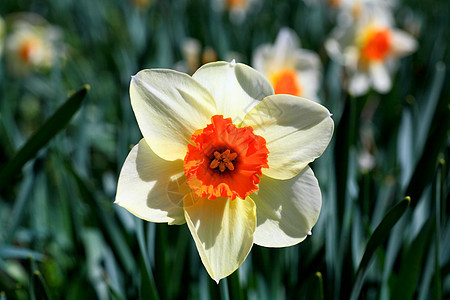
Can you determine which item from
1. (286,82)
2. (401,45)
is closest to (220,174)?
(286,82)

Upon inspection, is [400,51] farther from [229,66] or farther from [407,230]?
[229,66]

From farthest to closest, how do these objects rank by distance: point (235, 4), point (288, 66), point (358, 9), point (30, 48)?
point (235, 4) < point (30, 48) < point (358, 9) < point (288, 66)

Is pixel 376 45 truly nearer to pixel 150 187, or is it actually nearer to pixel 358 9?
pixel 358 9

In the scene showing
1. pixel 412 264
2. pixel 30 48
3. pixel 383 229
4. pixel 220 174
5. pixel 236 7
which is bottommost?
pixel 412 264

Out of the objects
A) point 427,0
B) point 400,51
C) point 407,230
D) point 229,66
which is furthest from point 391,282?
point 427,0

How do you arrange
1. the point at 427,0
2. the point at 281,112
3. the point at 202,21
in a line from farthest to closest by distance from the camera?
the point at 427,0, the point at 202,21, the point at 281,112
